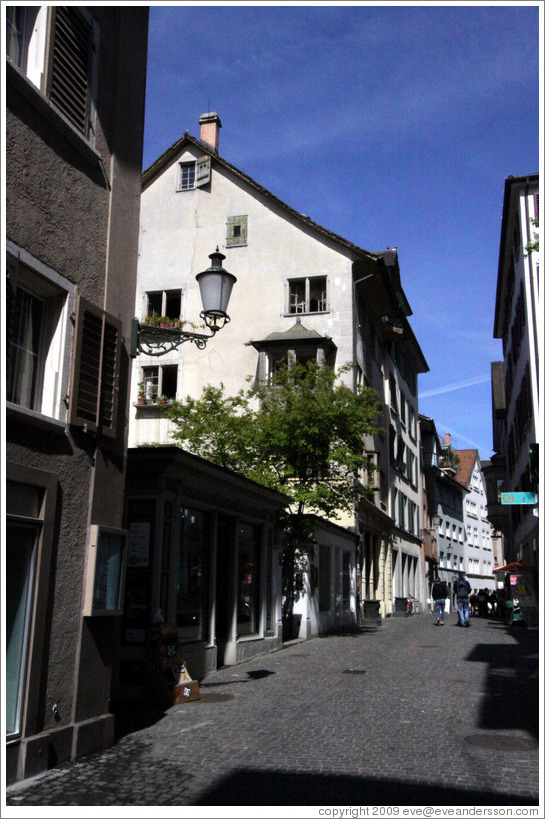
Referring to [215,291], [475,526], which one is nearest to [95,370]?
[215,291]

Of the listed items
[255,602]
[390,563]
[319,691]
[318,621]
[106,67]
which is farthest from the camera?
[390,563]

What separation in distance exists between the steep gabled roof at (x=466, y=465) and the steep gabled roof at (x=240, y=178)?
48356mm

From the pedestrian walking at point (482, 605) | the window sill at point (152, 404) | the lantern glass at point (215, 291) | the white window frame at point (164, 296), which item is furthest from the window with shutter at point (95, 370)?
the pedestrian walking at point (482, 605)

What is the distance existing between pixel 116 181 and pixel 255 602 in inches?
388

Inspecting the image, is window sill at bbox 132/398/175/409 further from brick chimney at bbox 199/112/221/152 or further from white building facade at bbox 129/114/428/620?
brick chimney at bbox 199/112/221/152

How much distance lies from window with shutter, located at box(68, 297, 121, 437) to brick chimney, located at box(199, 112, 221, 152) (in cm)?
2522

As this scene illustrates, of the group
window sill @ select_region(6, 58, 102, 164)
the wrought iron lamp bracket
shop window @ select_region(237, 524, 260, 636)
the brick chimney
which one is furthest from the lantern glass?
the brick chimney

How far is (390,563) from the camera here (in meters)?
37.9

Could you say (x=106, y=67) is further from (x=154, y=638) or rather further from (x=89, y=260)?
(x=154, y=638)

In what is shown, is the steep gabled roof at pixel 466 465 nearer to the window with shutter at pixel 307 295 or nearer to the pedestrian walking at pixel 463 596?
the pedestrian walking at pixel 463 596

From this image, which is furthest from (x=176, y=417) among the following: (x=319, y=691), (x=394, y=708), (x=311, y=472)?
(x=394, y=708)

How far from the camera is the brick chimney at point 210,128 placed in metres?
31.9

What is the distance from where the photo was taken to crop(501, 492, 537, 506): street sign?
28.1ft

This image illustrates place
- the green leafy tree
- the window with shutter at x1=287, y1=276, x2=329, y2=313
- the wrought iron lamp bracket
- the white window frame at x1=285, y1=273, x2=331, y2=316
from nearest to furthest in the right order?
1. the wrought iron lamp bracket
2. the green leafy tree
3. the white window frame at x1=285, y1=273, x2=331, y2=316
4. the window with shutter at x1=287, y1=276, x2=329, y2=313
